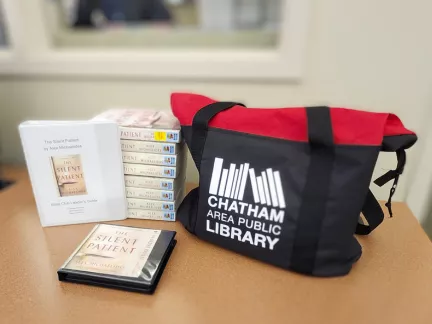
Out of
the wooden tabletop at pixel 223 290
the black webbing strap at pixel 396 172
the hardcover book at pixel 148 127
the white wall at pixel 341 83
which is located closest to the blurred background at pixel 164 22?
the white wall at pixel 341 83

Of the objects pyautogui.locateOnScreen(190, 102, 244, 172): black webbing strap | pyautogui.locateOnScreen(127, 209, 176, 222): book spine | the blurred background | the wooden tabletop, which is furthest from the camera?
the blurred background

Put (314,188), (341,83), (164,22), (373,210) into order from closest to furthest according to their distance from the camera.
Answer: (314,188), (373,210), (341,83), (164,22)

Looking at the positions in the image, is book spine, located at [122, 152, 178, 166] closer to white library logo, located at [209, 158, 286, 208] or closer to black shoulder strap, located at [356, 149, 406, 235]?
white library logo, located at [209, 158, 286, 208]

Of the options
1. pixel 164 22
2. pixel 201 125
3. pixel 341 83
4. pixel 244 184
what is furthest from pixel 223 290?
pixel 164 22

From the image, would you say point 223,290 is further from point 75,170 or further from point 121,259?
point 75,170

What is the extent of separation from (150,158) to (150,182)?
5cm

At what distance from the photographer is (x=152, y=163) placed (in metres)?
0.68

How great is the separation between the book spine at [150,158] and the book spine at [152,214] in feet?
0.35

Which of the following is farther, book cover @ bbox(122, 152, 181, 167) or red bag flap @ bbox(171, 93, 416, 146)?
book cover @ bbox(122, 152, 181, 167)

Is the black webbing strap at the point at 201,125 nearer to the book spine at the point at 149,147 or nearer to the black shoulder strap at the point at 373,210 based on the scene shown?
the book spine at the point at 149,147

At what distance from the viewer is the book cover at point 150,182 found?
69cm

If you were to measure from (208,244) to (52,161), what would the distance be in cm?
33

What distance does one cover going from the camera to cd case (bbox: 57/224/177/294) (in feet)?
1.77

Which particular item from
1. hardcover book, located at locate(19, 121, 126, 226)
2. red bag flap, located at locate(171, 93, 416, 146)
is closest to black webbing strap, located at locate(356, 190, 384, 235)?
red bag flap, located at locate(171, 93, 416, 146)
